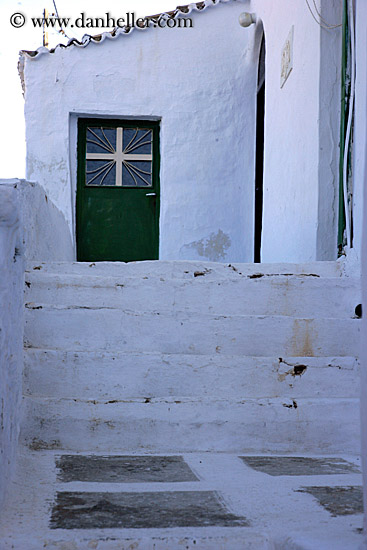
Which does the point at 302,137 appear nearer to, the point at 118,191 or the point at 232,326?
the point at 232,326

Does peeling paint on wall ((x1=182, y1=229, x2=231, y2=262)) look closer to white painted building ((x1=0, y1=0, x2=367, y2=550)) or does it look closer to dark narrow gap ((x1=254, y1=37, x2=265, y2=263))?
dark narrow gap ((x1=254, y1=37, x2=265, y2=263))

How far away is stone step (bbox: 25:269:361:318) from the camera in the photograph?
3.30m

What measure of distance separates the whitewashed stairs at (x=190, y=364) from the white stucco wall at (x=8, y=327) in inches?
20.4

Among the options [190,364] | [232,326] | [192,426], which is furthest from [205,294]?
[192,426]

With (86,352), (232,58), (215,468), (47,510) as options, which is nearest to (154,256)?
(232,58)

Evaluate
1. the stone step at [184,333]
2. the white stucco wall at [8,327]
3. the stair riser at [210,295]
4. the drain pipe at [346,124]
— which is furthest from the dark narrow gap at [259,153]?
the white stucco wall at [8,327]

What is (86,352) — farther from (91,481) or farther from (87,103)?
(87,103)

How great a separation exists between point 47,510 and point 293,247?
12.3ft

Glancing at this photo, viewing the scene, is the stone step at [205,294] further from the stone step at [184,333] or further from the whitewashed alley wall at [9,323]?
the whitewashed alley wall at [9,323]

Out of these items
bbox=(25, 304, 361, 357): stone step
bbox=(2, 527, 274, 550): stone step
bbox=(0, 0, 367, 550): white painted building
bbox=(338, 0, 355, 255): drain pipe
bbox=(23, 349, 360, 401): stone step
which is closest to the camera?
bbox=(2, 527, 274, 550): stone step

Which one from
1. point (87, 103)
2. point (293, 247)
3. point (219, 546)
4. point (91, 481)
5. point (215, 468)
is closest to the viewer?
point (219, 546)

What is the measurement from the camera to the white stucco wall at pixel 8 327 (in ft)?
6.39

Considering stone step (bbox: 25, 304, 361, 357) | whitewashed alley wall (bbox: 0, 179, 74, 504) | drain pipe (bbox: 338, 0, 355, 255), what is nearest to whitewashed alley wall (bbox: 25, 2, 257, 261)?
drain pipe (bbox: 338, 0, 355, 255)

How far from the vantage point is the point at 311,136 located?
15.4ft
